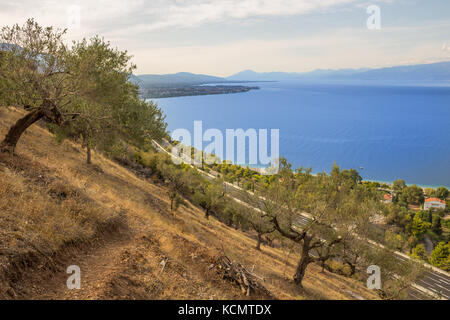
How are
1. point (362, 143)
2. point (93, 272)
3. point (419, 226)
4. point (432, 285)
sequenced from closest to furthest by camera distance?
point (93, 272), point (432, 285), point (419, 226), point (362, 143)

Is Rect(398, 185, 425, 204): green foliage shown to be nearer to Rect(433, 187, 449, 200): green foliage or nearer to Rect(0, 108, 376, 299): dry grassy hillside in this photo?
Rect(433, 187, 449, 200): green foliage

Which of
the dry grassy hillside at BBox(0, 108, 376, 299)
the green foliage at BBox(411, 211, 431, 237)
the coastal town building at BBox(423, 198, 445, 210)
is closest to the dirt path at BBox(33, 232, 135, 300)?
the dry grassy hillside at BBox(0, 108, 376, 299)

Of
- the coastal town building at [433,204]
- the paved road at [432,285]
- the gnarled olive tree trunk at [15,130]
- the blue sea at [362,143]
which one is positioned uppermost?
the gnarled olive tree trunk at [15,130]

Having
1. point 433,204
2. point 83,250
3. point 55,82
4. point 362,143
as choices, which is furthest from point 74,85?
point 362,143

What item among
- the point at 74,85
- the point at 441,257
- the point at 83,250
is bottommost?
the point at 441,257

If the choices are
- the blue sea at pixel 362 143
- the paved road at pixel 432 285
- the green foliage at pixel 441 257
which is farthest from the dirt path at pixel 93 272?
the blue sea at pixel 362 143

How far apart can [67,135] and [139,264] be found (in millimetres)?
13961

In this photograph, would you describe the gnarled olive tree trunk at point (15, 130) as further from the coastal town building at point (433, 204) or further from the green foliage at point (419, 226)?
the coastal town building at point (433, 204)

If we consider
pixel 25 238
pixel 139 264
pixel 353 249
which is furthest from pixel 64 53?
pixel 353 249

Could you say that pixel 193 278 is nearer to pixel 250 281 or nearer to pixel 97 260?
pixel 250 281

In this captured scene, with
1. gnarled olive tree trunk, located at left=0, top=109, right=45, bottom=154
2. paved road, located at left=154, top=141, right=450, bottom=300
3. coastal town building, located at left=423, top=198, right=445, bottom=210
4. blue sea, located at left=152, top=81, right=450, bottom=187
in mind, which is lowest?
paved road, located at left=154, top=141, right=450, bottom=300

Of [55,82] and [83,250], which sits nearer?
[83,250]

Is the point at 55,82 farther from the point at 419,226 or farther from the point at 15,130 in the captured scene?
the point at 419,226

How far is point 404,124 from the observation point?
645 ft
